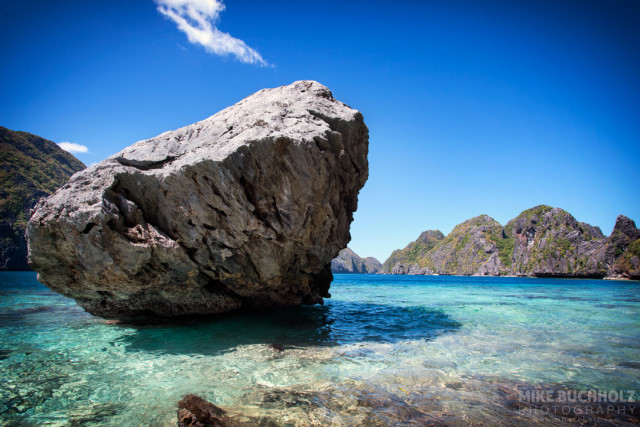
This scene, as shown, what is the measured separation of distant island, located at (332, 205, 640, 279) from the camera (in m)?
90.4

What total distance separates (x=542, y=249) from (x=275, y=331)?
479 feet

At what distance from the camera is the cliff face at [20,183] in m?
73.6

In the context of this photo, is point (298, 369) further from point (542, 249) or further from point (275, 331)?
point (542, 249)

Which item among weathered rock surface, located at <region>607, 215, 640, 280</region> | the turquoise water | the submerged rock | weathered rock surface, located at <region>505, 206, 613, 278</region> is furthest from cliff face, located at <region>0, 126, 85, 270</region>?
weathered rock surface, located at <region>505, 206, 613, 278</region>

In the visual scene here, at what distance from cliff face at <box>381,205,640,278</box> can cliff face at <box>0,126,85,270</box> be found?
166688 millimetres

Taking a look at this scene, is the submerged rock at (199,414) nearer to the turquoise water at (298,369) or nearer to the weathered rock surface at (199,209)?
the turquoise water at (298,369)

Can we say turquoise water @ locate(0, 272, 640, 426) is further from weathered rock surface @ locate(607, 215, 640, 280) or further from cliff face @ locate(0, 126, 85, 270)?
weathered rock surface @ locate(607, 215, 640, 280)

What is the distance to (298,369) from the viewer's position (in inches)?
256

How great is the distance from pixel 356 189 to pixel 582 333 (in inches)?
394

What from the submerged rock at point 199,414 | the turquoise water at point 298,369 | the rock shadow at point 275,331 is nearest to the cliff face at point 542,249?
the rock shadow at point 275,331

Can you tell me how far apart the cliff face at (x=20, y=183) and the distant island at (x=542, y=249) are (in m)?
167

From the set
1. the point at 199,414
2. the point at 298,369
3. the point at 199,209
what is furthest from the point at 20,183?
the point at 199,414

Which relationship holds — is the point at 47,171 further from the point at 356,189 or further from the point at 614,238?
the point at 614,238

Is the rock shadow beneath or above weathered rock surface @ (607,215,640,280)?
beneath
